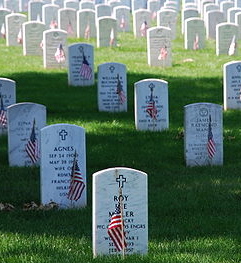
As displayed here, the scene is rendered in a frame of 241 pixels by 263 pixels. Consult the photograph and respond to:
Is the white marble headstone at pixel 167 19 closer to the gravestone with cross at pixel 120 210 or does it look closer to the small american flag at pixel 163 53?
the small american flag at pixel 163 53

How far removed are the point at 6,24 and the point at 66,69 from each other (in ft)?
16.5

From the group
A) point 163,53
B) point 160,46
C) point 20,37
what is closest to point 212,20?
point 20,37

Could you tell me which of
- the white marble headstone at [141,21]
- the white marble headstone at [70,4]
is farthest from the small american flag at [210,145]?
the white marble headstone at [70,4]

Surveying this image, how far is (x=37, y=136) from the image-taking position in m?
12.8

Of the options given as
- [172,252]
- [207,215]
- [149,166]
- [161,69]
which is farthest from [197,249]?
[161,69]

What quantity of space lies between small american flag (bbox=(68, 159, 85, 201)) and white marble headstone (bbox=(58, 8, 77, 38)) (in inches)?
634

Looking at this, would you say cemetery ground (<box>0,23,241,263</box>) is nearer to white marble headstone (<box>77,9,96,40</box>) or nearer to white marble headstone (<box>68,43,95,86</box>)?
white marble headstone (<box>68,43,95,86</box>)

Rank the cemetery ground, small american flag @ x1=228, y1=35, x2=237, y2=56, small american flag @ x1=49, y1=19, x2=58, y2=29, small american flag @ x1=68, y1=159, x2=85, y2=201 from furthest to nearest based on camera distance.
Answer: small american flag @ x1=49, y1=19, x2=58, y2=29, small american flag @ x1=228, y1=35, x2=237, y2=56, small american flag @ x1=68, y1=159, x2=85, y2=201, the cemetery ground

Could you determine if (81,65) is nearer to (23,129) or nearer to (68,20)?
(23,129)

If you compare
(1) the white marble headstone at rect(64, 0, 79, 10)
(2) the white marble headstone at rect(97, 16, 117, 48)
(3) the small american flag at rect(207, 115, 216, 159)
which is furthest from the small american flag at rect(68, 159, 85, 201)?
(1) the white marble headstone at rect(64, 0, 79, 10)

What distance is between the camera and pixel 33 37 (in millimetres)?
22766

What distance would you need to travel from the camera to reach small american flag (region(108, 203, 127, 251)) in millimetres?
8164

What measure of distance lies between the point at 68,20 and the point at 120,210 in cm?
1863

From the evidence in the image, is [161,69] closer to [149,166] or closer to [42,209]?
[149,166]
